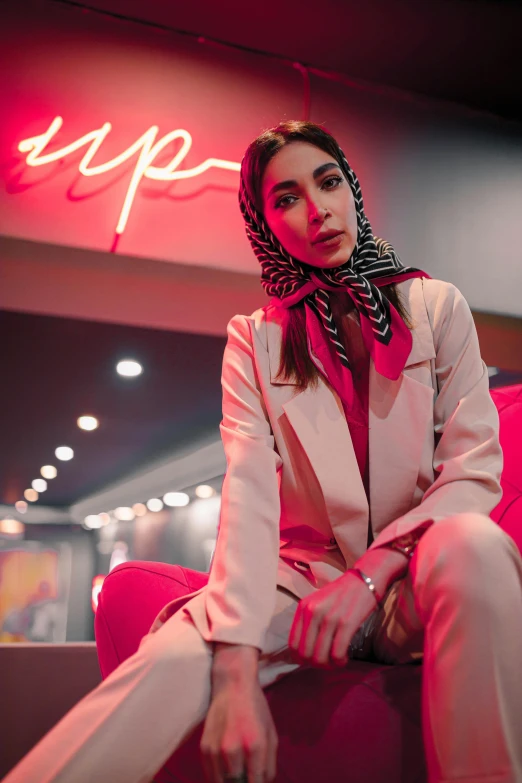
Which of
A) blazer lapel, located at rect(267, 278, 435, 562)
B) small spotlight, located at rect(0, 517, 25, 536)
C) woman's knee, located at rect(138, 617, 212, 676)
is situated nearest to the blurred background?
small spotlight, located at rect(0, 517, 25, 536)

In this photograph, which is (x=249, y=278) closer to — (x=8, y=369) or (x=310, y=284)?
(x=8, y=369)

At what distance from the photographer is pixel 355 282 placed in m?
1.13

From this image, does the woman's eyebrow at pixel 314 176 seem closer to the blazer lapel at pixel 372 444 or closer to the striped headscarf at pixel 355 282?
the striped headscarf at pixel 355 282

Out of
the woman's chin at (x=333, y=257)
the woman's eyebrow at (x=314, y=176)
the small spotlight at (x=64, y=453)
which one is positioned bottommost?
the small spotlight at (x=64, y=453)

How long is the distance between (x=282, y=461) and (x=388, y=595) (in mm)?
288

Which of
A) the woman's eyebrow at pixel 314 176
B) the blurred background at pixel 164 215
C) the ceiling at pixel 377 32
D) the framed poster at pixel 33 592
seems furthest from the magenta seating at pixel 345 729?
the ceiling at pixel 377 32

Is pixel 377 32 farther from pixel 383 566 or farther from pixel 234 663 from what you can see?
pixel 234 663

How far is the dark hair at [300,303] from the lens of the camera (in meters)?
1.15

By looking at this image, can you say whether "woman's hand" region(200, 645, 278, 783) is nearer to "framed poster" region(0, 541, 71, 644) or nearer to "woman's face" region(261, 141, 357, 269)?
"woman's face" region(261, 141, 357, 269)

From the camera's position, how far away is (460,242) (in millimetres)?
3170

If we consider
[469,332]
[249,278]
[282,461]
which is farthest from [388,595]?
[249,278]

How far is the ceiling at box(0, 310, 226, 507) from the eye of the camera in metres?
2.63

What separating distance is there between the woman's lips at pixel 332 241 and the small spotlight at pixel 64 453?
2104 mm

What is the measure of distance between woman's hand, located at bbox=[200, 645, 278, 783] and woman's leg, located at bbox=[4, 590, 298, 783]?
30mm
